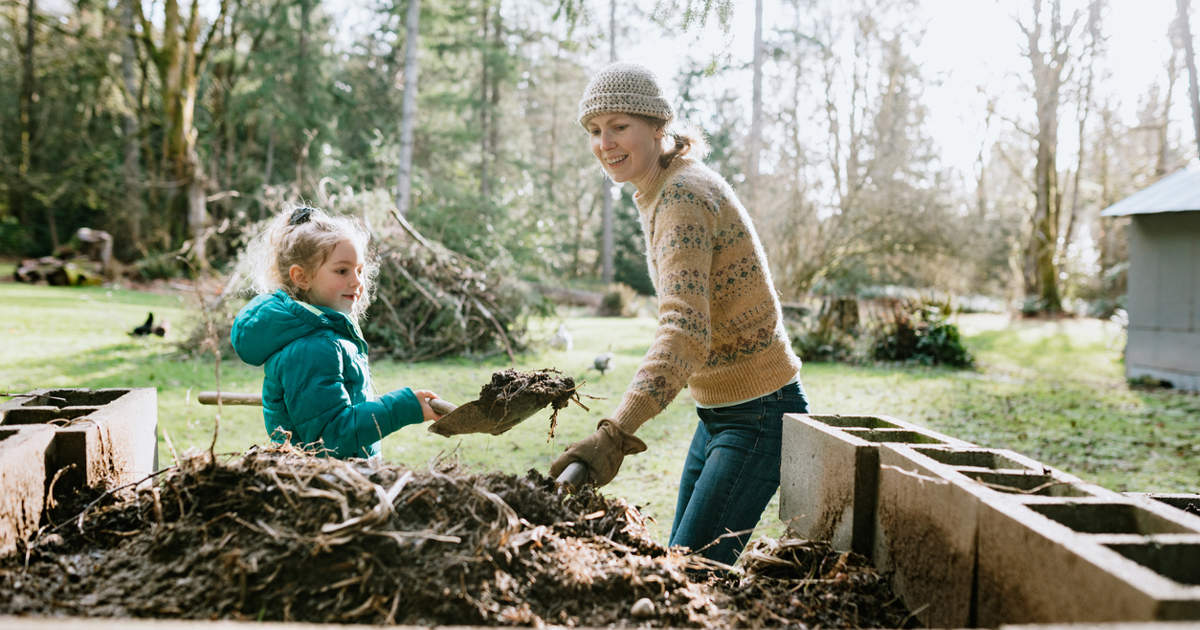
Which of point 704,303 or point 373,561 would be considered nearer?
point 373,561

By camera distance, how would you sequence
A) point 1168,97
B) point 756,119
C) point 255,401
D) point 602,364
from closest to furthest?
point 255,401, point 602,364, point 756,119, point 1168,97

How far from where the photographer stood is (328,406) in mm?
2387

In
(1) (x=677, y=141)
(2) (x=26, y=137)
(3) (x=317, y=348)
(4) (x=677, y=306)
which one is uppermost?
(2) (x=26, y=137)

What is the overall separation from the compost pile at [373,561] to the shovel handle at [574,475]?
10 cm

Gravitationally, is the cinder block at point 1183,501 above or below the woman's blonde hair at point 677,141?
below

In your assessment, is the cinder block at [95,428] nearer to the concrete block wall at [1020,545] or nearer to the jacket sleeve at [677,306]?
the jacket sleeve at [677,306]

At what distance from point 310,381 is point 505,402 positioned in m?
0.70

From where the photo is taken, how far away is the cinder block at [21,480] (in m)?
1.48

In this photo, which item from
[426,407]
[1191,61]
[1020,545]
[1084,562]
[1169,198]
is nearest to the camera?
[1084,562]

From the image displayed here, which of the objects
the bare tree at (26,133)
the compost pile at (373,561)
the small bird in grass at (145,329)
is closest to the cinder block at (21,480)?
the compost pile at (373,561)

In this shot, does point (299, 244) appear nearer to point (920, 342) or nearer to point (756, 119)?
point (920, 342)

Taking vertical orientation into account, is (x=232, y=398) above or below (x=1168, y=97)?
below

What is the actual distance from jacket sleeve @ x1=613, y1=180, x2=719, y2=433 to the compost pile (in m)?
0.39

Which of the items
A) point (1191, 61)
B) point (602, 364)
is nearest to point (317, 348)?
point (602, 364)
